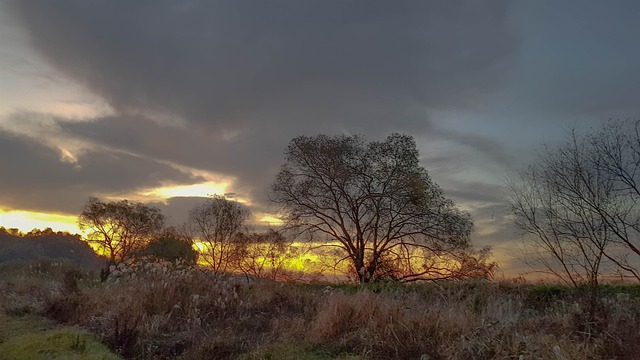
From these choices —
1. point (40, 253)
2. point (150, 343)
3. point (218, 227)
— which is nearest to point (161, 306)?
point (150, 343)

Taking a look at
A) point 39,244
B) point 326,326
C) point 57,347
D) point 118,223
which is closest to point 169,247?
point 118,223

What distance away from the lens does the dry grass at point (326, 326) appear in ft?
23.0

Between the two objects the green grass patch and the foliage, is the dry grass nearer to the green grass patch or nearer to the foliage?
the green grass patch

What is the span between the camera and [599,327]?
7.46 metres

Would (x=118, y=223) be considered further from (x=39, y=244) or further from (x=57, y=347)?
(x=57, y=347)

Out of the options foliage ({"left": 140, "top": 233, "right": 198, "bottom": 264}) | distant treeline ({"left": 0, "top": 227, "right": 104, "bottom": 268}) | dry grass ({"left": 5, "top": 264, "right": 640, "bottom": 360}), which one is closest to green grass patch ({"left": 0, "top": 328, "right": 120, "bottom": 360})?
dry grass ({"left": 5, "top": 264, "right": 640, "bottom": 360})

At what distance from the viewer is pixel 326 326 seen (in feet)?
29.2

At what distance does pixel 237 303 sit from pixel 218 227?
88.0 feet

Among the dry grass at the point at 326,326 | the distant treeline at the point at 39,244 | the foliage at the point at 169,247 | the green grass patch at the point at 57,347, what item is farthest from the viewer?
the distant treeline at the point at 39,244

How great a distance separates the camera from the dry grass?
276 inches

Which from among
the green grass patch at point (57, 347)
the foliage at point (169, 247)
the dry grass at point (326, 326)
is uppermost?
the foliage at point (169, 247)

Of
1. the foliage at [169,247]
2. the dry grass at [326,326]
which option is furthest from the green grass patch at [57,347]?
the foliage at [169,247]

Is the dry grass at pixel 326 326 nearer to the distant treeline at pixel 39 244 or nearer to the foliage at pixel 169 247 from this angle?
the foliage at pixel 169 247

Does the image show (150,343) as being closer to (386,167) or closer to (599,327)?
(599,327)
